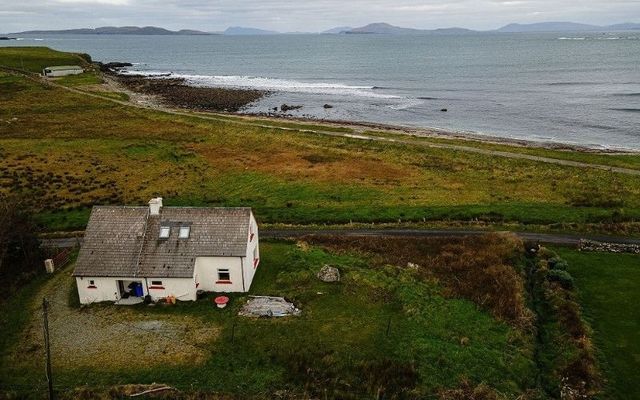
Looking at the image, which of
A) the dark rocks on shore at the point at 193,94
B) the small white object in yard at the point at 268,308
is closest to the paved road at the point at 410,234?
the small white object in yard at the point at 268,308

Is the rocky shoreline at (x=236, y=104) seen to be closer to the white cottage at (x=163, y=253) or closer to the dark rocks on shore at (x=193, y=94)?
the dark rocks on shore at (x=193, y=94)

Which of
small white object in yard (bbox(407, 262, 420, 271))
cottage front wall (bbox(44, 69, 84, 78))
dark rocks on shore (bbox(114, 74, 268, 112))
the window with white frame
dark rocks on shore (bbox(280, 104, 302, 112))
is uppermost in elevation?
cottage front wall (bbox(44, 69, 84, 78))

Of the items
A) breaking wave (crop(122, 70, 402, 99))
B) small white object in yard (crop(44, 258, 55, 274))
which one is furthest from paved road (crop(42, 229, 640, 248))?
breaking wave (crop(122, 70, 402, 99))

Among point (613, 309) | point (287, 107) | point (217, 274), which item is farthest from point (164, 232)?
point (287, 107)

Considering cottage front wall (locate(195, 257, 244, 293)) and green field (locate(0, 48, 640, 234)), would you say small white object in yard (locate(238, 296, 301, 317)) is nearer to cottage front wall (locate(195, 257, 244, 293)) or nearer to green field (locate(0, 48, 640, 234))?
cottage front wall (locate(195, 257, 244, 293))

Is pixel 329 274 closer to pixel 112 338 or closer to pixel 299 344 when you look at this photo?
pixel 299 344

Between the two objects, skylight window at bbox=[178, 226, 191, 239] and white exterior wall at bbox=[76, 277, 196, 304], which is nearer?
white exterior wall at bbox=[76, 277, 196, 304]
